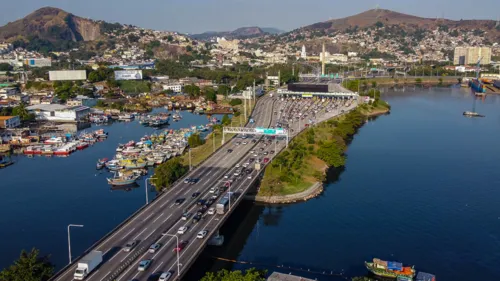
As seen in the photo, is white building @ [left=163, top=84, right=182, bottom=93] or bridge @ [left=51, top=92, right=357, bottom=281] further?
white building @ [left=163, top=84, right=182, bottom=93]

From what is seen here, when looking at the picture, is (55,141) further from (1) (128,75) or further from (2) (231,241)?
(1) (128,75)

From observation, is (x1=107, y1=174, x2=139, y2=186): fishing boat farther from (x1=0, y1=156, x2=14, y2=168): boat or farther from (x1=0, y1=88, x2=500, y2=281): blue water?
(x1=0, y1=156, x2=14, y2=168): boat

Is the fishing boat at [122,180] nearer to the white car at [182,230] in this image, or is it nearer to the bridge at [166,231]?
the bridge at [166,231]

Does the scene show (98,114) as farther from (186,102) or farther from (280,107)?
(280,107)

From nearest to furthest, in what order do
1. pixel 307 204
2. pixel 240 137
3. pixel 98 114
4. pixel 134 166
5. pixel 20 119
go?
pixel 307 204, pixel 134 166, pixel 240 137, pixel 20 119, pixel 98 114

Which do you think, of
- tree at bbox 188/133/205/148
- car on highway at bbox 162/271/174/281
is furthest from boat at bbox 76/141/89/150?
car on highway at bbox 162/271/174/281

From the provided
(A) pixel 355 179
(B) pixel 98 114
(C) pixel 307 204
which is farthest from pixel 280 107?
(C) pixel 307 204
